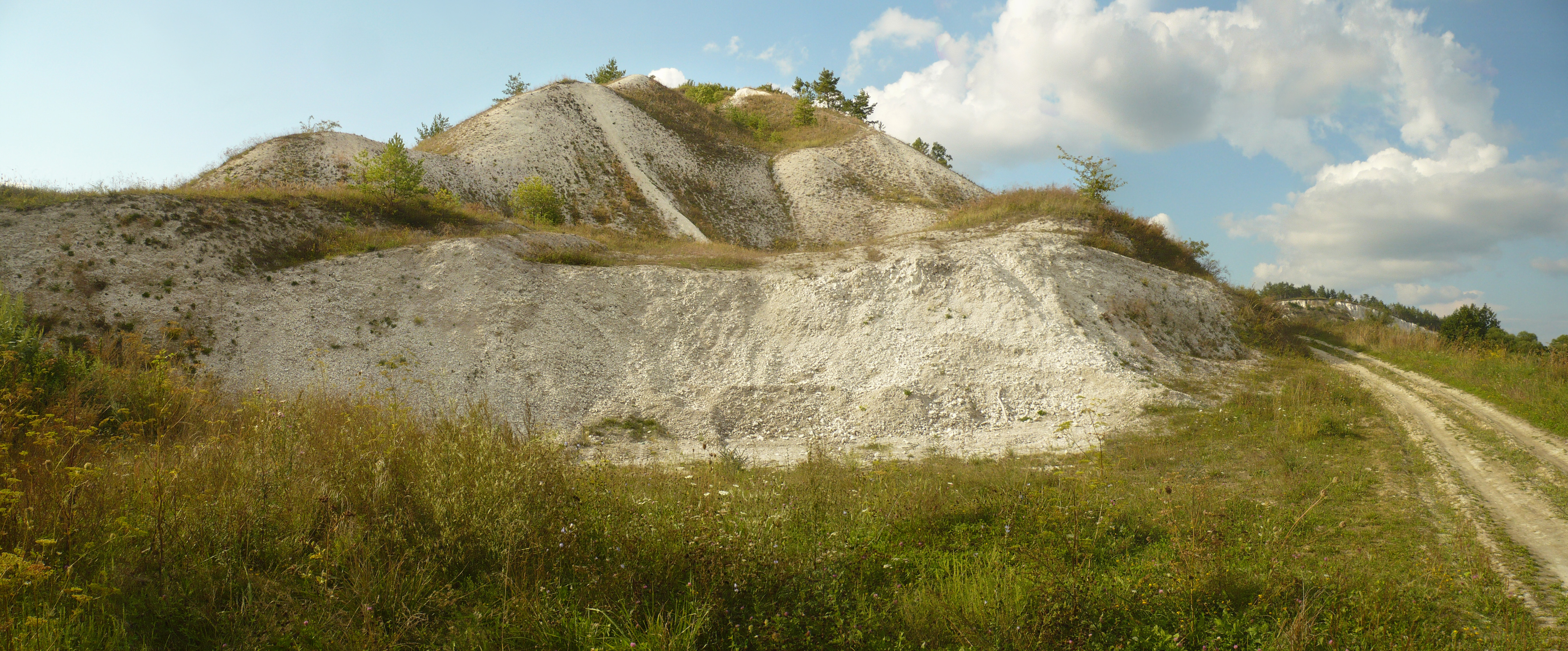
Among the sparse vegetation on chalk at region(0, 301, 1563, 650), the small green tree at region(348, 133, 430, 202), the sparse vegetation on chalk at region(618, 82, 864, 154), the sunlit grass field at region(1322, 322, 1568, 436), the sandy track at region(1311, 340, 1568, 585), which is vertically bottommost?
the sparse vegetation on chalk at region(0, 301, 1563, 650)

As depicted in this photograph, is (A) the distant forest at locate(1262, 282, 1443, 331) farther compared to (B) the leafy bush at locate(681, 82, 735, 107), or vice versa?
(B) the leafy bush at locate(681, 82, 735, 107)

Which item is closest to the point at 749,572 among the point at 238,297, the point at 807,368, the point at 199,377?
the point at 807,368

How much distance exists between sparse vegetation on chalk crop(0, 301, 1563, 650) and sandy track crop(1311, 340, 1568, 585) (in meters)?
0.74

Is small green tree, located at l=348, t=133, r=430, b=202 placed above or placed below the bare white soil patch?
below

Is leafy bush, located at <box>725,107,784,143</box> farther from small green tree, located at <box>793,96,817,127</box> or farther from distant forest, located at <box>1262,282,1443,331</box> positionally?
distant forest, located at <box>1262,282,1443,331</box>

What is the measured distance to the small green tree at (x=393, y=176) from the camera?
2534 cm

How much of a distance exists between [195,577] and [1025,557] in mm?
6283

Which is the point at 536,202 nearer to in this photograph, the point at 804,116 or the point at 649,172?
the point at 649,172

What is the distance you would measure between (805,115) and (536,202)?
31447 millimetres

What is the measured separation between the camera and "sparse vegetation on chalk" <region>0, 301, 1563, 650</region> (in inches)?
162

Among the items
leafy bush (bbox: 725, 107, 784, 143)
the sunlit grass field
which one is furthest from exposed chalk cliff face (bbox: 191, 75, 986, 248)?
the sunlit grass field

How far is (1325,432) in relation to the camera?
41.2 ft

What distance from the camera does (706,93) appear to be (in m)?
67.0

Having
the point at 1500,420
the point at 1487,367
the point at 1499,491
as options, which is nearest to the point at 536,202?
the point at 1499,491
